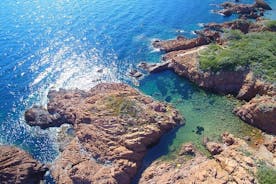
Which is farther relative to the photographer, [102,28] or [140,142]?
[102,28]

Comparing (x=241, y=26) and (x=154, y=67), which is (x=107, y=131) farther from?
(x=241, y=26)

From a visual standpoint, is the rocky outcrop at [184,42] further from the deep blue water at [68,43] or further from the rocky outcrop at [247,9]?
the rocky outcrop at [247,9]

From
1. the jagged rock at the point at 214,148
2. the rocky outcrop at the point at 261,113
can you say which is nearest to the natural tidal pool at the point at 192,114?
the jagged rock at the point at 214,148

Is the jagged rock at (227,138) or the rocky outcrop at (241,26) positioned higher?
the rocky outcrop at (241,26)

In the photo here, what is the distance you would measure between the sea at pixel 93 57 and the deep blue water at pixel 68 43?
0.15 meters

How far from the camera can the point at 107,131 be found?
4528 cm

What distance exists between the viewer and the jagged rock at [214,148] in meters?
42.9

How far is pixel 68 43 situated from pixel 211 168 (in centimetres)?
4342

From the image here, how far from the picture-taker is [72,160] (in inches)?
1710

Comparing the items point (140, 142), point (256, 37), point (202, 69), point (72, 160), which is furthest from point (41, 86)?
point (256, 37)

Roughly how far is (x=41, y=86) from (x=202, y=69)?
2902 cm

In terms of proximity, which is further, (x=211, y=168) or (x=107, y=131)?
(x=107, y=131)

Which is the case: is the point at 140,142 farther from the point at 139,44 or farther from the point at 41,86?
the point at 139,44

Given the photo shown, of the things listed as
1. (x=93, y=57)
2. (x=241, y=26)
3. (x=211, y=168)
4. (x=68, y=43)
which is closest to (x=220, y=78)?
(x=211, y=168)
